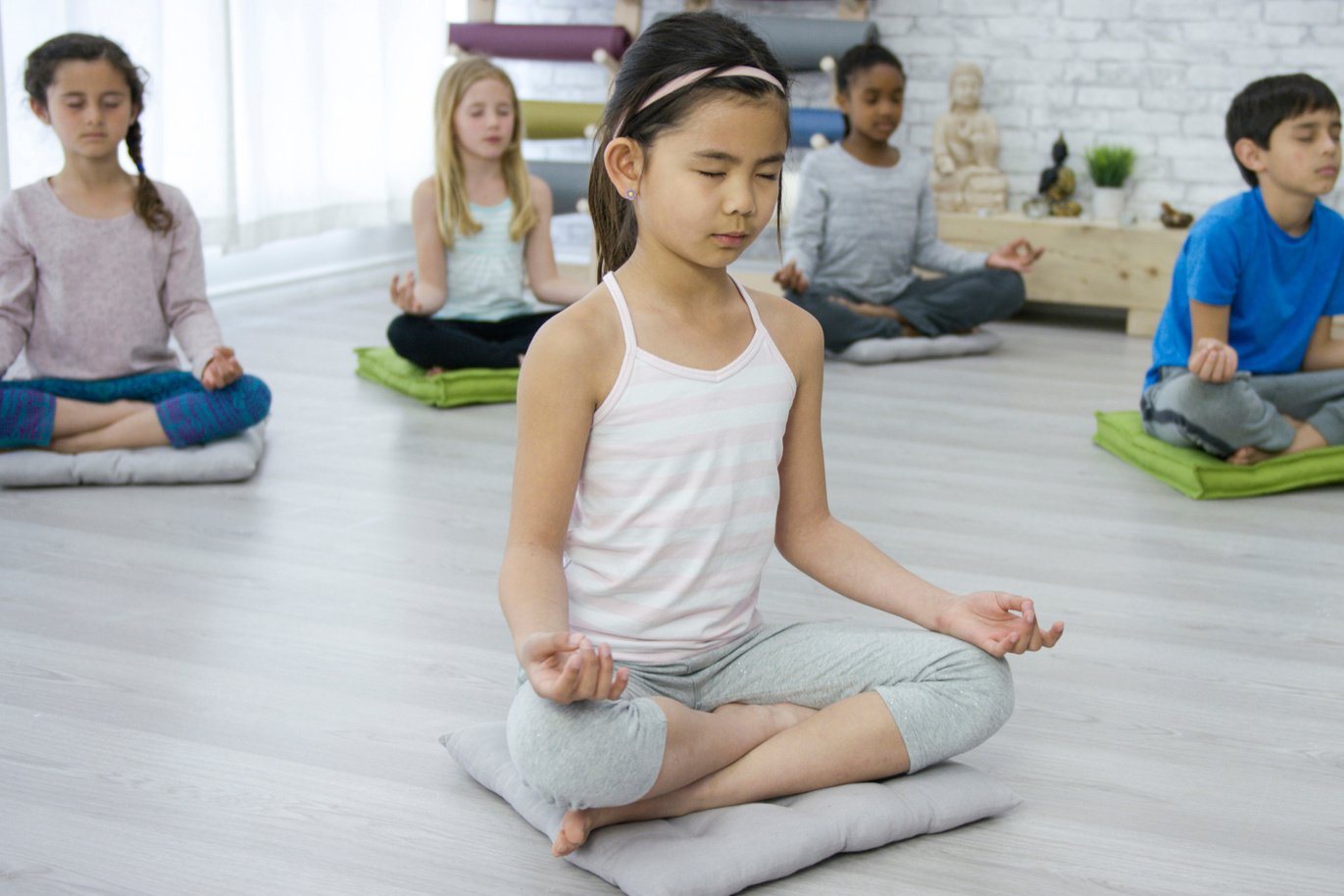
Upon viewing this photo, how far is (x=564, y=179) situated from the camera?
440cm

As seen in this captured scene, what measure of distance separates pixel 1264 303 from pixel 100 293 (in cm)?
199

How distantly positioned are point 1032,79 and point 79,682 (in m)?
3.81

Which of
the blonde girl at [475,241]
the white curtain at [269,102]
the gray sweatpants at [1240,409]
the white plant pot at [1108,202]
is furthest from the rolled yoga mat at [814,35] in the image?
the gray sweatpants at [1240,409]

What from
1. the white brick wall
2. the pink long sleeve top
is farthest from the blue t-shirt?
the white brick wall

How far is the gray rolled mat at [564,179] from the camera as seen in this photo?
439 cm

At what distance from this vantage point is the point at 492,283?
3.15m

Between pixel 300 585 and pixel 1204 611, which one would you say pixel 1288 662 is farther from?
pixel 300 585

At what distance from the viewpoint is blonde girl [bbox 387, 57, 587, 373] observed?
2994mm

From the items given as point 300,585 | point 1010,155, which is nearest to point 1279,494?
point 300,585

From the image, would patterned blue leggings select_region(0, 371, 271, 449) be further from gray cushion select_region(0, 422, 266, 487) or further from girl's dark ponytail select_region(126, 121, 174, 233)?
girl's dark ponytail select_region(126, 121, 174, 233)

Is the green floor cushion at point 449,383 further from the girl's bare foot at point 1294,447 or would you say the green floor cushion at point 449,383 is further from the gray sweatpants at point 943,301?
the girl's bare foot at point 1294,447

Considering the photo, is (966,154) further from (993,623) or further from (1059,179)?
(993,623)

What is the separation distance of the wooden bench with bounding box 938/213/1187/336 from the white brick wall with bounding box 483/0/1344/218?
41 centimetres

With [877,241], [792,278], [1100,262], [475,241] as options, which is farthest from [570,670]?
[1100,262]
